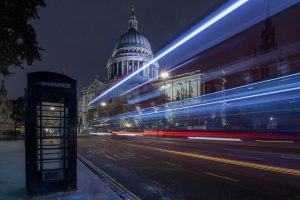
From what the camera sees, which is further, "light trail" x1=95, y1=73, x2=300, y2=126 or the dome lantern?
the dome lantern

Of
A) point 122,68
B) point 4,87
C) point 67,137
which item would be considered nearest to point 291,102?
point 67,137

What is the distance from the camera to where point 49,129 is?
807 centimetres

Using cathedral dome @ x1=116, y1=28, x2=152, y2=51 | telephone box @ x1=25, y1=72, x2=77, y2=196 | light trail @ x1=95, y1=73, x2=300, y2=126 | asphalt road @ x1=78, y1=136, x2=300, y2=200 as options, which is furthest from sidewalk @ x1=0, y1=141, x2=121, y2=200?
cathedral dome @ x1=116, y1=28, x2=152, y2=51

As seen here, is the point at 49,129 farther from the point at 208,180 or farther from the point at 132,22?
the point at 132,22

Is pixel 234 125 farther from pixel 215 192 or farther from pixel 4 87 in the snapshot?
pixel 4 87

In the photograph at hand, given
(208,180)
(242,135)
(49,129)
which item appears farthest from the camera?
(242,135)

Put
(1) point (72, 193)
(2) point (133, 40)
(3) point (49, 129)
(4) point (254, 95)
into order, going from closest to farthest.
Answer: (1) point (72, 193) → (3) point (49, 129) → (4) point (254, 95) → (2) point (133, 40)

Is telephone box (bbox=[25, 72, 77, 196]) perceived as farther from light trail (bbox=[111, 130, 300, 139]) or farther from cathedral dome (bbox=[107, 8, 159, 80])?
cathedral dome (bbox=[107, 8, 159, 80])

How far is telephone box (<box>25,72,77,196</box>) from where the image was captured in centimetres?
720

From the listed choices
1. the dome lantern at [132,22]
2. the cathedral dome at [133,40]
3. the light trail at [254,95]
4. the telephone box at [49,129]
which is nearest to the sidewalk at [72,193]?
the telephone box at [49,129]

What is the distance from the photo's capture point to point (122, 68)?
136 m

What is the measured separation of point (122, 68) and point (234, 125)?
365 ft

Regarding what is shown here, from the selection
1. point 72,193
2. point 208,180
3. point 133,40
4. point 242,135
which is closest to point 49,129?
point 72,193

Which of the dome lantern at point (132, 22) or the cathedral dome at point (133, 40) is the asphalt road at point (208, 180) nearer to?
the cathedral dome at point (133, 40)
